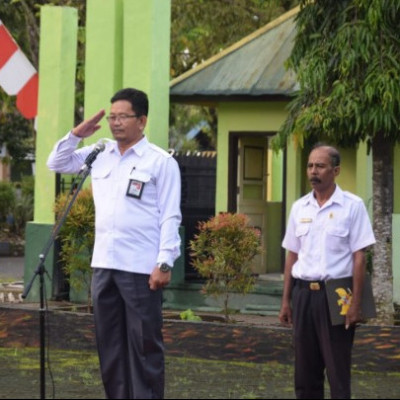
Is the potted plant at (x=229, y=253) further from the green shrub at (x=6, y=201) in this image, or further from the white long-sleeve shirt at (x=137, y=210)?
the green shrub at (x=6, y=201)

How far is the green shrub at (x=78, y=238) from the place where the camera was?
50.3 feet

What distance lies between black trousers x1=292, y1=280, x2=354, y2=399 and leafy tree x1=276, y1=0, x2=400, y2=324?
15.5 feet

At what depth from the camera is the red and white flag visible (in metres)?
16.9

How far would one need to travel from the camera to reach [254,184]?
19781 mm

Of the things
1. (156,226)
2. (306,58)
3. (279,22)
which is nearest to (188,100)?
(279,22)

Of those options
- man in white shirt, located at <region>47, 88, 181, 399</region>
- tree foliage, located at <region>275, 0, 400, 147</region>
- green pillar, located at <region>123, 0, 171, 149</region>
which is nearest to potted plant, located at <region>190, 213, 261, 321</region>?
tree foliage, located at <region>275, 0, 400, 147</region>

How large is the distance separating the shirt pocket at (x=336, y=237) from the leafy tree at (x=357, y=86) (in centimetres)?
458

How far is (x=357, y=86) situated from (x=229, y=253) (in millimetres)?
2143

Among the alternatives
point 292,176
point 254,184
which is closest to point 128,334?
→ point 292,176

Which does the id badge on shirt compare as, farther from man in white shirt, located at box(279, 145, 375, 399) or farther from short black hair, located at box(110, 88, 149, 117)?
man in white shirt, located at box(279, 145, 375, 399)

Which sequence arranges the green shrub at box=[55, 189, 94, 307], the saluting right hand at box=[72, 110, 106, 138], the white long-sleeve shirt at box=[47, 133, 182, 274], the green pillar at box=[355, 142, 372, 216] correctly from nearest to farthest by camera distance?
1. the white long-sleeve shirt at box=[47, 133, 182, 274]
2. the saluting right hand at box=[72, 110, 106, 138]
3. the green shrub at box=[55, 189, 94, 307]
4. the green pillar at box=[355, 142, 372, 216]

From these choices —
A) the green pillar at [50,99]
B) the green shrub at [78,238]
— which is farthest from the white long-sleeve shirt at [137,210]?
the green pillar at [50,99]

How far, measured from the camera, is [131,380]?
8.91 m

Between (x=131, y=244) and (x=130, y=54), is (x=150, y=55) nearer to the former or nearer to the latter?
(x=130, y=54)
